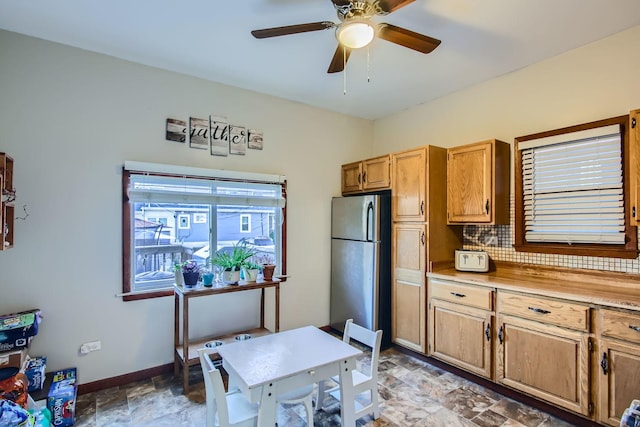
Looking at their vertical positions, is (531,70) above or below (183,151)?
above

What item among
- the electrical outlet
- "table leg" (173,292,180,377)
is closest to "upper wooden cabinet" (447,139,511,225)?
"table leg" (173,292,180,377)

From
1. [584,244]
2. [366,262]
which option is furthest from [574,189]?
[366,262]

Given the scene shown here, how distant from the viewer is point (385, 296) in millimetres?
3449

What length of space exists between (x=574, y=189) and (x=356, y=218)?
191 cm

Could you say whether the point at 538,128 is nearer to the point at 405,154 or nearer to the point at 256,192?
the point at 405,154

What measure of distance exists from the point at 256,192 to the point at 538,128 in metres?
2.68

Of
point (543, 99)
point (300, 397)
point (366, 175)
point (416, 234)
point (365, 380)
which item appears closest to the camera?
point (300, 397)

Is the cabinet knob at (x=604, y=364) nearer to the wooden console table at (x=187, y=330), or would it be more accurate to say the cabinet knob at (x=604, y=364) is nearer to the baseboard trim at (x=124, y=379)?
the wooden console table at (x=187, y=330)

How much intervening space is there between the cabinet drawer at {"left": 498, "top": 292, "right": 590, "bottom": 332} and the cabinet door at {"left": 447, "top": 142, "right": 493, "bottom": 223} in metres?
0.72

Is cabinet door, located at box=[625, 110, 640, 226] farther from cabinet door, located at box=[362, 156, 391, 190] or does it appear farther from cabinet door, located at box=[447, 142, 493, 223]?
cabinet door, located at box=[362, 156, 391, 190]

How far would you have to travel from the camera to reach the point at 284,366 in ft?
5.76

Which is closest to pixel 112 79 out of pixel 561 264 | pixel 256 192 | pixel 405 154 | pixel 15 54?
pixel 15 54

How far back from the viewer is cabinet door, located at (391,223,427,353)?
314 centimetres

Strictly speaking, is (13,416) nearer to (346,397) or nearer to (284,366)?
(284,366)
